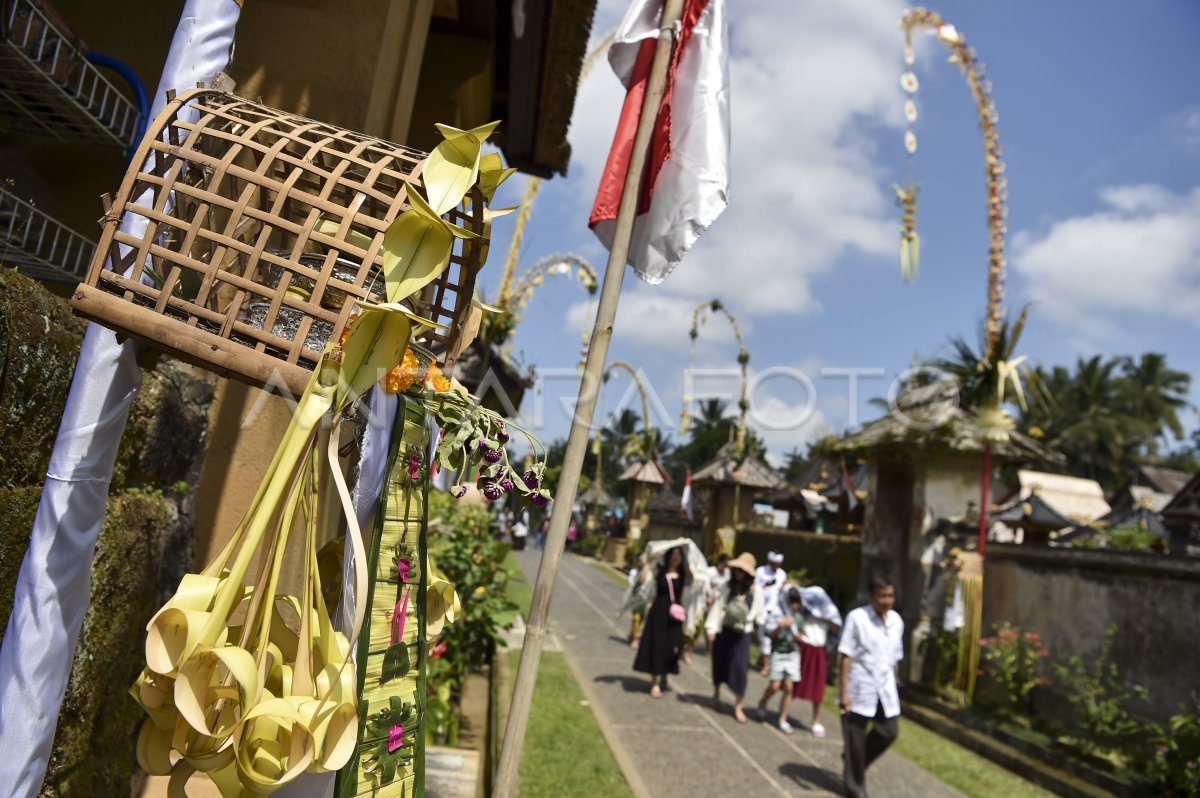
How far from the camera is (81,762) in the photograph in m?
2.02

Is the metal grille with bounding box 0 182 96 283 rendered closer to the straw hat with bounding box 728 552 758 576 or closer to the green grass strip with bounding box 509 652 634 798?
the green grass strip with bounding box 509 652 634 798

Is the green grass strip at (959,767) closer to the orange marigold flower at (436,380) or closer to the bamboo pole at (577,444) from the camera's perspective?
the bamboo pole at (577,444)

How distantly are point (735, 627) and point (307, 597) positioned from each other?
8.03m

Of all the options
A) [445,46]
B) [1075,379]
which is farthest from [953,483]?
[1075,379]

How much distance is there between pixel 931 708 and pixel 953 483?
9.26 feet

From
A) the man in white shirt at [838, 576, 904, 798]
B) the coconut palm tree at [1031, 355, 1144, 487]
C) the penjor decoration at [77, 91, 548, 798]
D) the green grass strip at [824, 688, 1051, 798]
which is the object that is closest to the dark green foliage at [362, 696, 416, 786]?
the penjor decoration at [77, 91, 548, 798]

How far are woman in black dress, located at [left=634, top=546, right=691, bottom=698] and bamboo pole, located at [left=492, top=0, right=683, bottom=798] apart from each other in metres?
6.94

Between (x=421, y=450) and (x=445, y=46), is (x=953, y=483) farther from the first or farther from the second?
(x=421, y=450)

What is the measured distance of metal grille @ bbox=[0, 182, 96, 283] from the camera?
2.33 metres

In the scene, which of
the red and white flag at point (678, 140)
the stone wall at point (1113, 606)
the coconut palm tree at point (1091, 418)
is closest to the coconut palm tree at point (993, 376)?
the stone wall at point (1113, 606)

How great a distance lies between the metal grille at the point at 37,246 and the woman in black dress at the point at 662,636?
7.18 metres

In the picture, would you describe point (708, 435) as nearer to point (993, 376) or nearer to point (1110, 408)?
point (1110, 408)

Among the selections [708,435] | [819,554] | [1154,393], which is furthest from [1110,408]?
[819,554]

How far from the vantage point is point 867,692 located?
616cm
